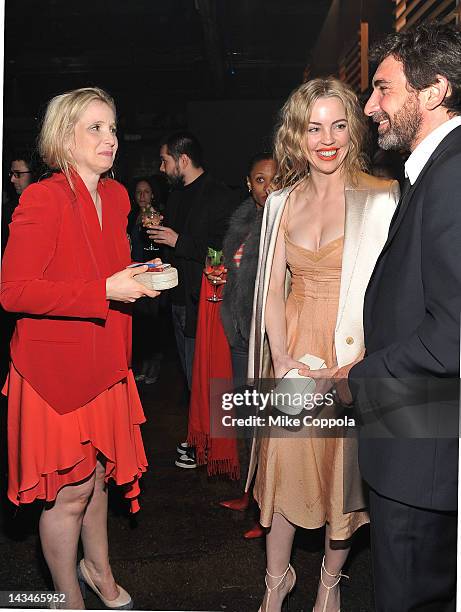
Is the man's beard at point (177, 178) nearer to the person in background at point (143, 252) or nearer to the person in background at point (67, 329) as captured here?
the person in background at point (143, 252)

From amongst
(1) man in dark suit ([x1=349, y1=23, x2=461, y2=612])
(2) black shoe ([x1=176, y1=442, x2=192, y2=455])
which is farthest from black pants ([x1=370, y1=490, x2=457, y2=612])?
(2) black shoe ([x1=176, y1=442, x2=192, y2=455])

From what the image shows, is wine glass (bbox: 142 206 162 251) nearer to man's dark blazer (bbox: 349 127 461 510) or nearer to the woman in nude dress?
the woman in nude dress

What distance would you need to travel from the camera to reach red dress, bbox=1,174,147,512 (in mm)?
1986

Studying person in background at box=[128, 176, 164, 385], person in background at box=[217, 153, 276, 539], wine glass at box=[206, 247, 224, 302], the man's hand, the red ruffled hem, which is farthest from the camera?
person in background at box=[128, 176, 164, 385]

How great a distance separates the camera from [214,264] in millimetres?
3410

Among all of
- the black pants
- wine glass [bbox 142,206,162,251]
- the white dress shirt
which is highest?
the white dress shirt

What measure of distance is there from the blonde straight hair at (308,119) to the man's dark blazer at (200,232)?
3.99ft

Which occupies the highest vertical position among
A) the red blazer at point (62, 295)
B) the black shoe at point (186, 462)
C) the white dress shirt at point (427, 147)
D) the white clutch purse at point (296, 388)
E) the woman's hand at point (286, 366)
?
the white dress shirt at point (427, 147)

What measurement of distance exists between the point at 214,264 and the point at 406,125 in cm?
182

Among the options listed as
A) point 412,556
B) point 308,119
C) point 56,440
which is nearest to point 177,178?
point 308,119

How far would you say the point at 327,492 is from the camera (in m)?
2.26

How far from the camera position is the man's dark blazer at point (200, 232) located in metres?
3.54

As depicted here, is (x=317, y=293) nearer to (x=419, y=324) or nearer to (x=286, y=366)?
(x=286, y=366)

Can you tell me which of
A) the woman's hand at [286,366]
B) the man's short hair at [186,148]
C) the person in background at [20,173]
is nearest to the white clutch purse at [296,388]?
the woman's hand at [286,366]
